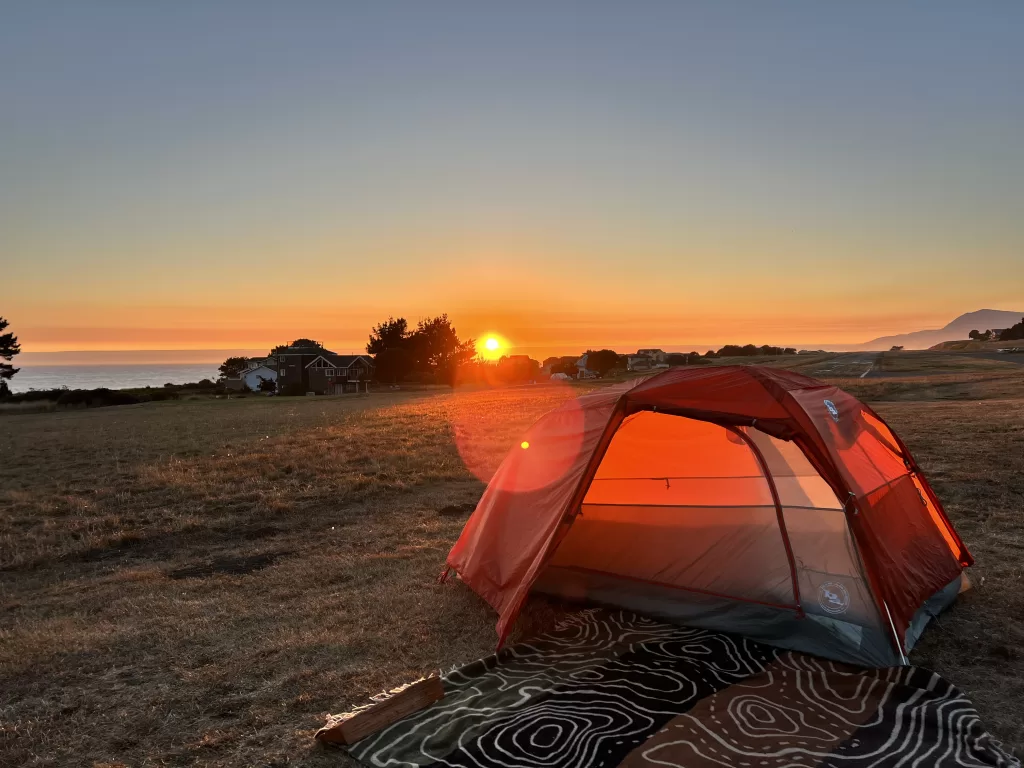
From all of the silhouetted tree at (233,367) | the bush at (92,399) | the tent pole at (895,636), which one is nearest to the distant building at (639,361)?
the silhouetted tree at (233,367)

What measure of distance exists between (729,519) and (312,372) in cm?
6401

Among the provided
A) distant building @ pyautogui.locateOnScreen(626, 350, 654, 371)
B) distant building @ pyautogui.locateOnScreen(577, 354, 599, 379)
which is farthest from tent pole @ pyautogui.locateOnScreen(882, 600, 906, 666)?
distant building @ pyautogui.locateOnScreen(626, 350, 654, 371)

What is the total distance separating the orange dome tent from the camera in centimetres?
541

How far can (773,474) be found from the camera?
23.9 feet

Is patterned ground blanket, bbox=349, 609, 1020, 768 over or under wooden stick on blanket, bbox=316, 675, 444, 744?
under

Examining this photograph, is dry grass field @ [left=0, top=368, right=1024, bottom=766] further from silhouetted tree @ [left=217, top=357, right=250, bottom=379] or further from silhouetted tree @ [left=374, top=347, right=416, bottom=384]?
silhouetted tree @ [left=217, top=357, right=250, bottom=379]

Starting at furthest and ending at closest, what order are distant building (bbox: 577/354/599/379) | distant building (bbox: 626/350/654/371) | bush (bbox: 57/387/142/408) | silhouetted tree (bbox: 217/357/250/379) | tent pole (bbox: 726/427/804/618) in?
silhouetted tree (bbox: 217/357/250/379), distant building (bbox: 626/350/654/371), distant building (bbox: 577/354/599/379), bush (bbox: 57/387/142/408), tent pole (bbox: 726/427/804/618)

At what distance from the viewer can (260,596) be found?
6.88 metres

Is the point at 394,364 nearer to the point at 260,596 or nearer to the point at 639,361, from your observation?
the point at 639,361

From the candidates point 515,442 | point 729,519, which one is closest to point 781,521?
point 729,519

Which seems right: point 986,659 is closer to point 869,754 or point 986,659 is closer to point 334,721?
point 869,754

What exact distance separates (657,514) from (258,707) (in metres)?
4.58

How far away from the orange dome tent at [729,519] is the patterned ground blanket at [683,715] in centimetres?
41

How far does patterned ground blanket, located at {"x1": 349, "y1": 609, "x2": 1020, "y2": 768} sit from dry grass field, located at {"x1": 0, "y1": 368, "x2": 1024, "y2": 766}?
0.41 metres
